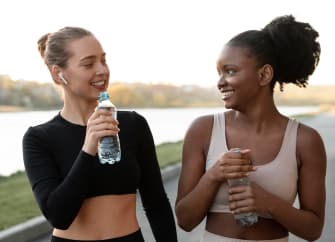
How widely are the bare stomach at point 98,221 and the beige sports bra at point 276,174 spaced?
41 cm

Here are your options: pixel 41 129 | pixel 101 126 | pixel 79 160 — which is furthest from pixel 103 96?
pixel 41 129

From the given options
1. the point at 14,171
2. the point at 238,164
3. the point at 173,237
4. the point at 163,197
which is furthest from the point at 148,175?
the point at 14,171

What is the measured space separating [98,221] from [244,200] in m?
0.58

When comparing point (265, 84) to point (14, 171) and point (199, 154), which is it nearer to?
point (199, 154)

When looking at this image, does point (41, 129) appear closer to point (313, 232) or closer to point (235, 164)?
point (235, 164)

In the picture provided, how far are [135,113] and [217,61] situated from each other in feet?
1.41

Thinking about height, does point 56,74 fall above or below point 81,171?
above

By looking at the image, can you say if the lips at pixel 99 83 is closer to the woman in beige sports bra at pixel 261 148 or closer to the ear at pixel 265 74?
the woman in beige sports bra at pixel 261 148

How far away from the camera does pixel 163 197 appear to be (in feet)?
8.68

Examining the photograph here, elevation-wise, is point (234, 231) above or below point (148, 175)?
below

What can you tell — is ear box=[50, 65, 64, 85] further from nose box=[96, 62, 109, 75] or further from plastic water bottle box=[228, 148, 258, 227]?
plastic water bottle box=[228, 148, 258, 227]

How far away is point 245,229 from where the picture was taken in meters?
2.44

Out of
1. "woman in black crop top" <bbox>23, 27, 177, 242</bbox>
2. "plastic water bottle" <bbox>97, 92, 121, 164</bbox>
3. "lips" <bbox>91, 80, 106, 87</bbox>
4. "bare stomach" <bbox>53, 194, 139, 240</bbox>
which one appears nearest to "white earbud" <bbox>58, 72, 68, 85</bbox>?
"woman in black crop top" <bbox>23, 27, 177, 242</bbox>

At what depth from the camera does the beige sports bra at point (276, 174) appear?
2.43 metres
